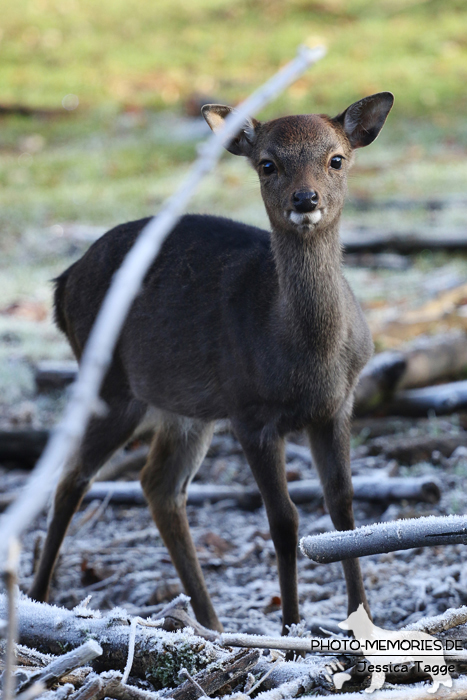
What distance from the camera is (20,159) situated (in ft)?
44.8

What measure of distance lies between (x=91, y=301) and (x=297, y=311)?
44.5 inches

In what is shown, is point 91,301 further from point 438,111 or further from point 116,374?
point 438,111

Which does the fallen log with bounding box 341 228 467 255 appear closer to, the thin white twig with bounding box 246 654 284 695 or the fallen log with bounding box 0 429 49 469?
the fallen log with bounding box 0 429 49 469

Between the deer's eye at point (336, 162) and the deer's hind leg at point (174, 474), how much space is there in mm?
1360

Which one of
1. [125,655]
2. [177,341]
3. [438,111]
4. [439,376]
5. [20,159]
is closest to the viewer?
[125,655]

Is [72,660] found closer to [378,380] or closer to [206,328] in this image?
[206,328]

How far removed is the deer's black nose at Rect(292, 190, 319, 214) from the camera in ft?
10.1

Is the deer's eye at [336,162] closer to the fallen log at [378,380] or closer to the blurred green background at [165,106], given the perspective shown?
the fallen log at [378,380]

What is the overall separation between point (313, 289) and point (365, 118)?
78 centimetres

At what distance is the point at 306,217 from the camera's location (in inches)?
123

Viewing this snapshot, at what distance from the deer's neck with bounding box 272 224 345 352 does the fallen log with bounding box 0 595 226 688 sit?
1.24 m

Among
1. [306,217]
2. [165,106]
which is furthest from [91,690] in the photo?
[165,106]

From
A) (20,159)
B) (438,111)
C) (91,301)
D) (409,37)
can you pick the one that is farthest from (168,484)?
(409,37)

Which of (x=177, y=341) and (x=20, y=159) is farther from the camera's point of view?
(x=20, y=159)
